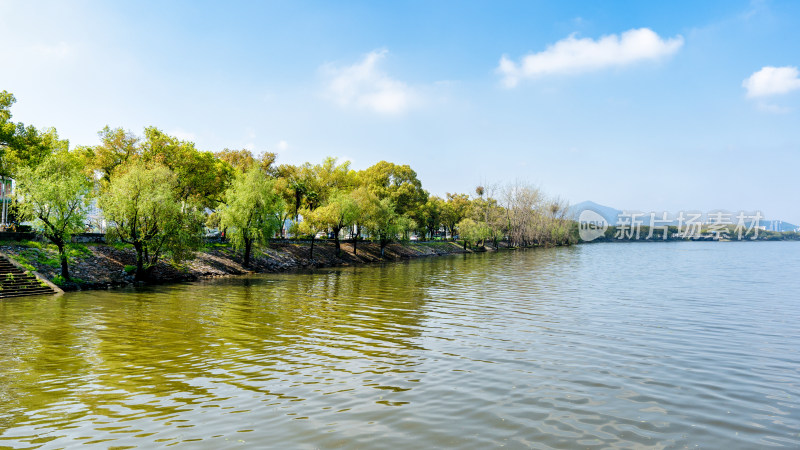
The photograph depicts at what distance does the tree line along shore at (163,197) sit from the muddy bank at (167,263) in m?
0.76

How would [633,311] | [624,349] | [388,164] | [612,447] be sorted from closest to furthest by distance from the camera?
[612,447]
[624,349]
[633,311]
[388,164]

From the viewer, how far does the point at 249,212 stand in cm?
4866

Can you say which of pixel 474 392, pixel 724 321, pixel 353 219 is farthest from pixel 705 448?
pixel 353 219

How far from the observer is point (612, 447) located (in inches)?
318

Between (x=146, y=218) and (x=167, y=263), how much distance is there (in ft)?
24.1

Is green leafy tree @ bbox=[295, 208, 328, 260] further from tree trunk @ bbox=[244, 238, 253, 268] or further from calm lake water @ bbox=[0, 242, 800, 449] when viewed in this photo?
calm lake water @ bbox=[0, 242, 800, 449]

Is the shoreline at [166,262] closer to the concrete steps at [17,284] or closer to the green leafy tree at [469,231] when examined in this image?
the concrete steps at [17,284]

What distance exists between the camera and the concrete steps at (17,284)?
29828 mm

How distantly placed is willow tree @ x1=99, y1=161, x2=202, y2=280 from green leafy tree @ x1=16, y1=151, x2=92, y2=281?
246 centimetres

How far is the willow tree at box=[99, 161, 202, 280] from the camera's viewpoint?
36.9 metres

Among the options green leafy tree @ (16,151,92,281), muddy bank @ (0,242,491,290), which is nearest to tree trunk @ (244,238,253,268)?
muddy bank @ (0,242,491,290)

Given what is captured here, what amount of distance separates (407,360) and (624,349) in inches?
306

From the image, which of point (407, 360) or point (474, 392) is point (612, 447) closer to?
point (474, 392)

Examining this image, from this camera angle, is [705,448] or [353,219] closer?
[705,448]
